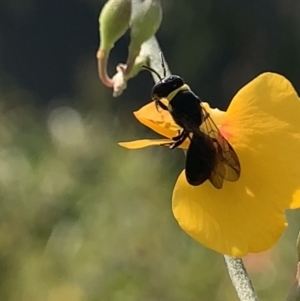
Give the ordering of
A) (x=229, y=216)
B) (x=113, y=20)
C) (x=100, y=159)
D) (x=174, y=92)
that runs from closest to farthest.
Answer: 1. (x=229, y=216)
2. (x=174, y=92)
3. (x=113, y=20)
4. (x=100, y=159)

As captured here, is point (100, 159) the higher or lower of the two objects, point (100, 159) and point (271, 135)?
the lower

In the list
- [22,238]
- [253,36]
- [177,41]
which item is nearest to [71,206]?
[22,238]

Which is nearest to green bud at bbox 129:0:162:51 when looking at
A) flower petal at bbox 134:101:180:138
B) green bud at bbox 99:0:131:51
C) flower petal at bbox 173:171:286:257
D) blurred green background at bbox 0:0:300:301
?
green bud at bbox 99:0:131:51

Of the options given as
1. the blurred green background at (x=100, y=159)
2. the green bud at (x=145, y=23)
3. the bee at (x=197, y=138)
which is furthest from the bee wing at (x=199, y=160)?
the blurred green background at (x=100, y=159)

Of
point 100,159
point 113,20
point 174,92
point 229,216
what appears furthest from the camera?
point 100,159

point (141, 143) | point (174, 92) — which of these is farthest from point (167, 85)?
point (141, 143)

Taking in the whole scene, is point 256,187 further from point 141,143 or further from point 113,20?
point 113,20

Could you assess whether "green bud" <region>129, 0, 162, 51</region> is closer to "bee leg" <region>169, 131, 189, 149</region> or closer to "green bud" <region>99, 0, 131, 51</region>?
"green bud" <region>99, 0, 131, 51</region>
